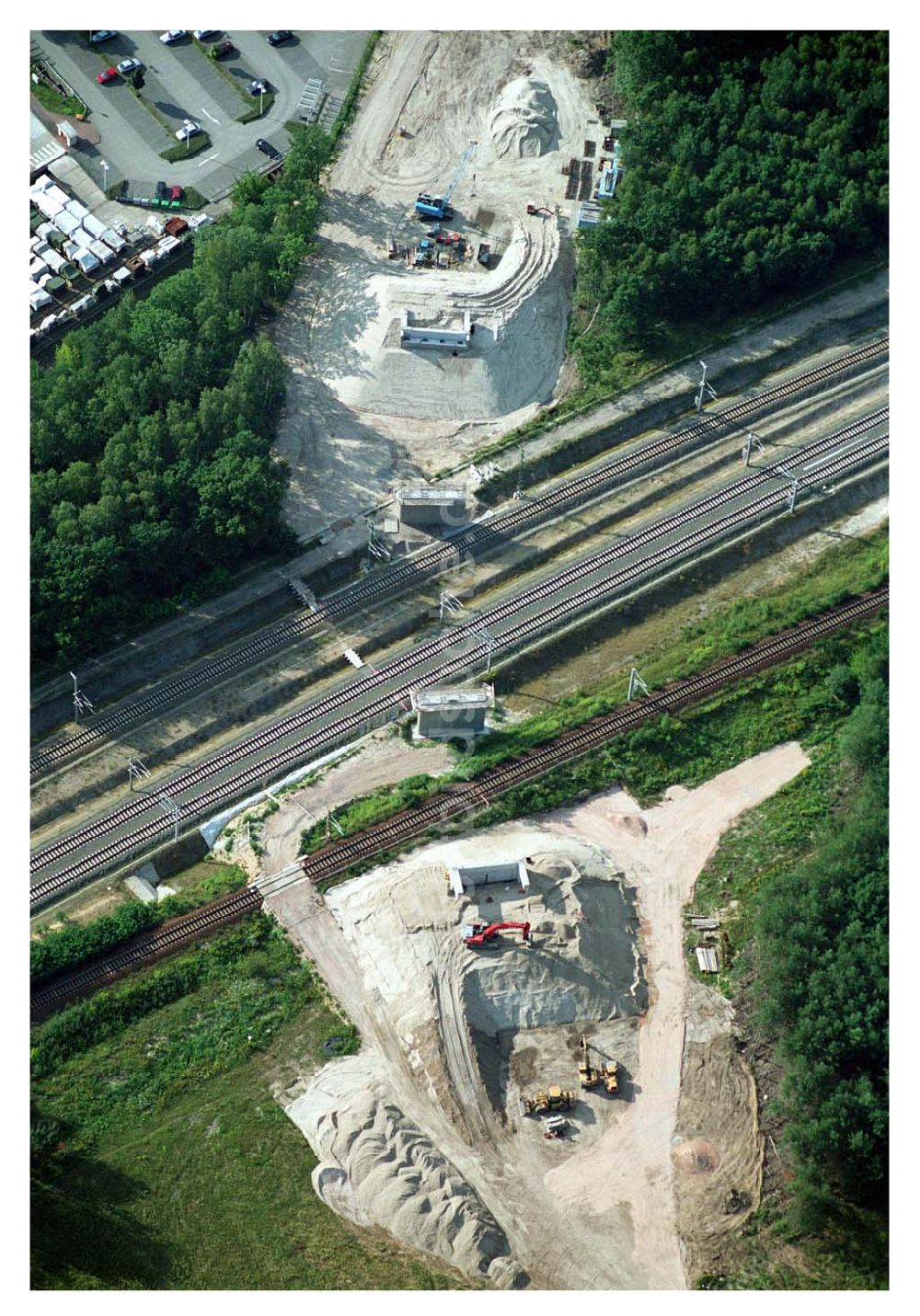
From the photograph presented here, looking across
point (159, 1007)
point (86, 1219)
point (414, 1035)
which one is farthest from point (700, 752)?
point (86, 1219)

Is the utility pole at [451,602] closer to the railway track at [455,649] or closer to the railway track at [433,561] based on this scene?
the railway track at [455,649]

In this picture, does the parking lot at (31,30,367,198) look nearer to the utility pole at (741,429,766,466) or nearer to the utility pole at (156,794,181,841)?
the utility pole at (741,429,766,466)

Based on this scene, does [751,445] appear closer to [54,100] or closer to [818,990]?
[818,990]

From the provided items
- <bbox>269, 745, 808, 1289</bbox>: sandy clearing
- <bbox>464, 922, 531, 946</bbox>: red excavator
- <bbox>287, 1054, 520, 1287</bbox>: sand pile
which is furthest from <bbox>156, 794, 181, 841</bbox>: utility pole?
<bbox>464, 922, 531, 946</bbox>: red excavator

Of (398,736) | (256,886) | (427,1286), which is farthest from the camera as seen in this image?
(398,736)

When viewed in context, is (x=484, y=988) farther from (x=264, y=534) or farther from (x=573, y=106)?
(x=573, y=106)

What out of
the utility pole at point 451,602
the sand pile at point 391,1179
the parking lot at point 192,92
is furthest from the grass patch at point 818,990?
the parking lot at point 192,92

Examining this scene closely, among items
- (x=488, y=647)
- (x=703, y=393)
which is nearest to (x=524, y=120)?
(x=703, y=393)
